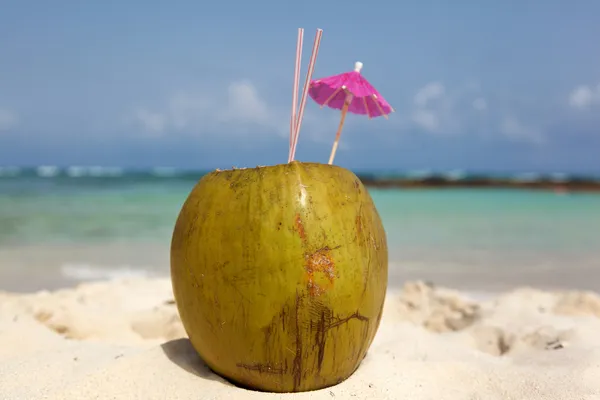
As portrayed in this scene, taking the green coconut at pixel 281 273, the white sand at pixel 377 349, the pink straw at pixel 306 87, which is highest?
the pink straw at pixel 306 87

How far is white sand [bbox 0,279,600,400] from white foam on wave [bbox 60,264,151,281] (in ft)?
3.10

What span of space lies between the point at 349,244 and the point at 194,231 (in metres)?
0.63

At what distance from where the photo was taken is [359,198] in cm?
222

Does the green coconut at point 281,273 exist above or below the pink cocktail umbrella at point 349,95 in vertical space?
below

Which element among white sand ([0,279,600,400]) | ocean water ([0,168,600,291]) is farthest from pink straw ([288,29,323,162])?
ocean water ([0,168,600,291])

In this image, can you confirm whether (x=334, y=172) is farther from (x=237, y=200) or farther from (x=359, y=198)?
(x=237, y=200)

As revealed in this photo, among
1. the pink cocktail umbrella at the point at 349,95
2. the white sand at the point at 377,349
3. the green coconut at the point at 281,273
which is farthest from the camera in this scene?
the pink cocktail umbrella at the point at 349,95

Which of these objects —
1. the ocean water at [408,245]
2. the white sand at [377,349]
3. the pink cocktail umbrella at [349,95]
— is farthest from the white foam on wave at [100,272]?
the pink cocktail umbrella at [349,95]

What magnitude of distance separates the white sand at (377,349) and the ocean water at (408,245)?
1.18 meters

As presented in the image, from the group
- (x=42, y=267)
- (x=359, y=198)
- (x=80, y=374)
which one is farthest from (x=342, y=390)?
(x=42, y=267)

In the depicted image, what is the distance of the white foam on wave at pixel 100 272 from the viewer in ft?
17.9

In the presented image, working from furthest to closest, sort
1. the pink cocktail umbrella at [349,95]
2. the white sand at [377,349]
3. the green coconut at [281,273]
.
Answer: the pink cocktail umbrella at [349,95] < the white sand at [377,349] < the green coconut at [281,273]

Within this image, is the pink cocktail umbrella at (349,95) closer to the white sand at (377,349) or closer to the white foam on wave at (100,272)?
the white sand at (377,349)

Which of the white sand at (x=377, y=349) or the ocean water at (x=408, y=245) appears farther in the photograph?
the ocean water at (x=408, y=245)
